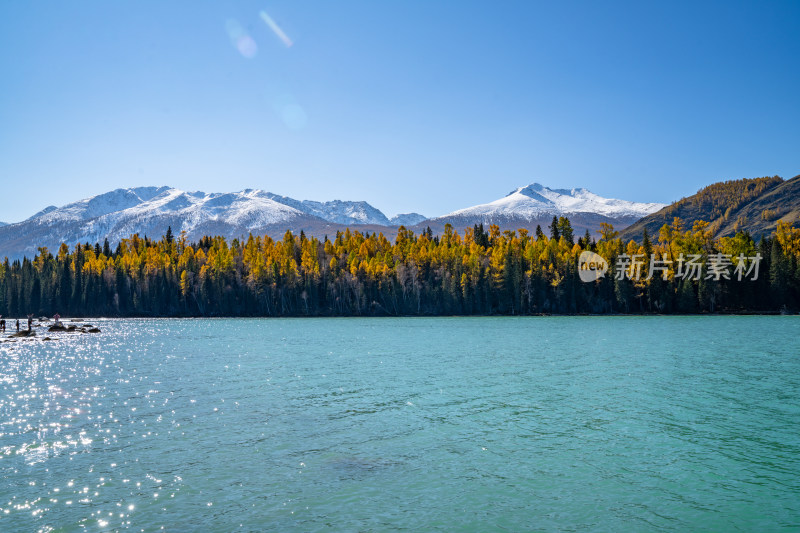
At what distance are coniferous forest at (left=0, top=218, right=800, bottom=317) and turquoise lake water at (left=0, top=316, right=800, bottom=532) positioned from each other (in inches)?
4006

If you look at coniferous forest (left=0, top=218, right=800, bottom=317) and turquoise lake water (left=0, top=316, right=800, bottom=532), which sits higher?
coniferous forest (left=0, top=218, right=800, bottom=317)

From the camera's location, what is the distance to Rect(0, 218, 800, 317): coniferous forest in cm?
13738

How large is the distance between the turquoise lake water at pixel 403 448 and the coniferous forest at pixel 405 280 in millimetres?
101747

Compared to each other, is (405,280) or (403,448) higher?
(405,280)

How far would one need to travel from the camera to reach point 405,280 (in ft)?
525

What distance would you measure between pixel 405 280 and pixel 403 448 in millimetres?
137842

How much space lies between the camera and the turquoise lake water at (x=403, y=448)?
1587 centimetres

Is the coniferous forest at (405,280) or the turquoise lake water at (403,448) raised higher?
the coniferous forest at (405,280)

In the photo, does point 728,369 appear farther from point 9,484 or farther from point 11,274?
point 11,274

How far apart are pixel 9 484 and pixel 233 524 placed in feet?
28.9

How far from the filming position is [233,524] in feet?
49.3

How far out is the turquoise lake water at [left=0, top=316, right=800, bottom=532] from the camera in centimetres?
1587

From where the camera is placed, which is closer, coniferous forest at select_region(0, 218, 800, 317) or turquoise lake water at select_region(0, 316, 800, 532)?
turquoise lake water at select_region(0, 316, 800, 532)

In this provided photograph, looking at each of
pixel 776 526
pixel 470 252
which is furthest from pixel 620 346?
pixel 470 252
